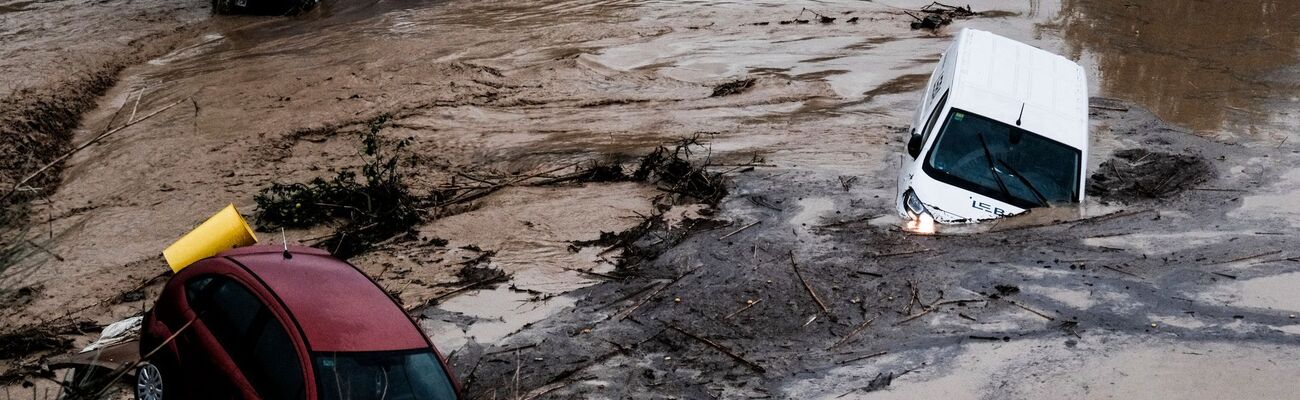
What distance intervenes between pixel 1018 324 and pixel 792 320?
1804 mm

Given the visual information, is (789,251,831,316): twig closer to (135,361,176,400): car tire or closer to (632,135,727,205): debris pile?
(632,135,727,205): debris pile

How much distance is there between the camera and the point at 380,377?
5.93 m

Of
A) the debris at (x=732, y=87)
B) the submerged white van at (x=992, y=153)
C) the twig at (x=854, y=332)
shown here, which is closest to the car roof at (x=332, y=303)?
the twig at (x=854, y=332)

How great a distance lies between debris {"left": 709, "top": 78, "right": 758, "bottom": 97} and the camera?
52.2 feet

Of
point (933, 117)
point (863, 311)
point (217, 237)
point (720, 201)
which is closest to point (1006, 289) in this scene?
point (863, 311)

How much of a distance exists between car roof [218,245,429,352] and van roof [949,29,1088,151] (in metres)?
6.35

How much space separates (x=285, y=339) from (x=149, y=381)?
1.20 metres

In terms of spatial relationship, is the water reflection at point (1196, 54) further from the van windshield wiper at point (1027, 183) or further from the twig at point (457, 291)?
the twig at point (457, 291)

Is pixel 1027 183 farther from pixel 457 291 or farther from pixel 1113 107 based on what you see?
pixel 1113 107

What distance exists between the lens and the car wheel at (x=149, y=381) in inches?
251

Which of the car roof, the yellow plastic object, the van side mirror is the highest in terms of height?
the car roof

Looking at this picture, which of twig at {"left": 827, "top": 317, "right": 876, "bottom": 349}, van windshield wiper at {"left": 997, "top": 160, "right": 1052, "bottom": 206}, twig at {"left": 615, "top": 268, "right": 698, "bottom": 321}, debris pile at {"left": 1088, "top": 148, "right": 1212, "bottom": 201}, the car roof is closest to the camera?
the car roof

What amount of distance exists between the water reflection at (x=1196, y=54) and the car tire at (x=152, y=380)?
44.6 ft

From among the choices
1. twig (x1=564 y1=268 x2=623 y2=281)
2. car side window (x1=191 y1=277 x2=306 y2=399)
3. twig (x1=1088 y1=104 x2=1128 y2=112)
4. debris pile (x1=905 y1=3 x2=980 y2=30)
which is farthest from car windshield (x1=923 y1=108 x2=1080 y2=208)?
debris pile (x1=905 y1=3 x2=980 y2=30)
